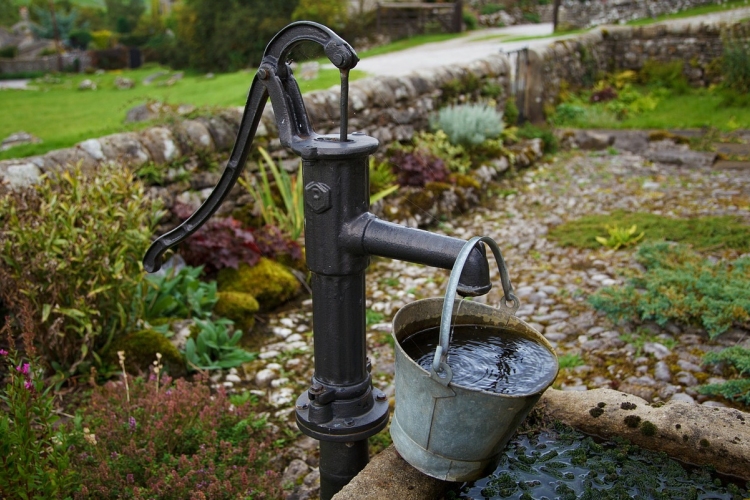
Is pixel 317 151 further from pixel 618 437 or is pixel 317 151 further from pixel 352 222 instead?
pixel 618 437

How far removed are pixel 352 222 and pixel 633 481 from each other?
1194 millimetres

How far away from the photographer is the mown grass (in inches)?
203

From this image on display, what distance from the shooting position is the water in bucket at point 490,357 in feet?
6.37

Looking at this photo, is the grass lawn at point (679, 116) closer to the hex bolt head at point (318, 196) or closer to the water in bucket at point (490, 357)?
the water in bucket at point (490, 357)

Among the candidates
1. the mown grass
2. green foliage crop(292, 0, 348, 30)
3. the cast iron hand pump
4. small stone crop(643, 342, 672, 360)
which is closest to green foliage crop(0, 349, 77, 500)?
Answer: the cast iron hand pump

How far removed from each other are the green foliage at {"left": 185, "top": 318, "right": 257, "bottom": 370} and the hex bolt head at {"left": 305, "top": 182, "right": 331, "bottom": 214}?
2.18 metres

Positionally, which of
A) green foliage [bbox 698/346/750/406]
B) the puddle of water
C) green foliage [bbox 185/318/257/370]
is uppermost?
the puddle of water

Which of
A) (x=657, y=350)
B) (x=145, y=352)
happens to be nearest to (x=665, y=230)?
(x=657, y=350)

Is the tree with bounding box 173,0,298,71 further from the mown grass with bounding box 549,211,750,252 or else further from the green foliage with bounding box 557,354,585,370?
the green foliage with bounding box 557,354,585,370

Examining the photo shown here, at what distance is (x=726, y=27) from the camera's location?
12.7 metres

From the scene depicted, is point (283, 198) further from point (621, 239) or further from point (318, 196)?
point (318, 196)

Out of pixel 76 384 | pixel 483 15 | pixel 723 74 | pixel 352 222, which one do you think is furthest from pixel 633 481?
pixel 483 15

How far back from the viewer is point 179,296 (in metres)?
4.30

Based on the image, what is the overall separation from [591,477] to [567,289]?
112 inches
